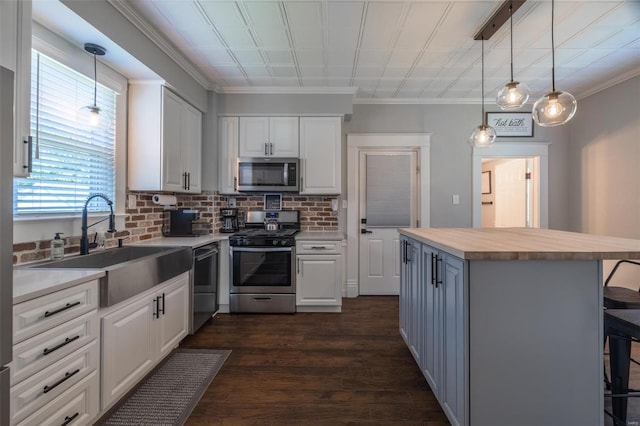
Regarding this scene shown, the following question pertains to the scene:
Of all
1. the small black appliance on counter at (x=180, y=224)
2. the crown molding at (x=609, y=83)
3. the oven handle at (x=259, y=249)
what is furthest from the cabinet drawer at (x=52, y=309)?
the crown molding at (x=609, y=83)

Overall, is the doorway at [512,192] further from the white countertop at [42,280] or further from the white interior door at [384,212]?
the white countertop at [42,280]

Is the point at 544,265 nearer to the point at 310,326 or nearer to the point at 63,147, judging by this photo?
the point at 310,326

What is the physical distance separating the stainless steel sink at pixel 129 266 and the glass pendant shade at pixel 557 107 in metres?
2.72

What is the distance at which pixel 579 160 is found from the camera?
157 inches

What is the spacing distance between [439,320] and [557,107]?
1.52 metres

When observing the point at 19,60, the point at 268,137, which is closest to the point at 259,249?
the point at 268,137

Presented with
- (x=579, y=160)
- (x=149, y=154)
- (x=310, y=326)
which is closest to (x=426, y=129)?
(x=579, y=160)

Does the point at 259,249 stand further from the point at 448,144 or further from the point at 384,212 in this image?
the point at 448,144

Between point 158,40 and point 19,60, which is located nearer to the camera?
point 19,60

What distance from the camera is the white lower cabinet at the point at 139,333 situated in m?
1.68

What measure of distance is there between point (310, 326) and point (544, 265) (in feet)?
7.16

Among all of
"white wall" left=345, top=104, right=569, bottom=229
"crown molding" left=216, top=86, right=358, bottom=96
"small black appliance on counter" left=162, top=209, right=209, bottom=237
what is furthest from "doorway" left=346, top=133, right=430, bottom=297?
"small black appliance on counter" left=162, top=209, right=209, bottom=237

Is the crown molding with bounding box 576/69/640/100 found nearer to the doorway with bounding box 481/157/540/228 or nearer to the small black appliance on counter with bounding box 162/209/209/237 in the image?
the doorway with bounding box 481/157/540/228

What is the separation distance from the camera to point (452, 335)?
156 centimetres
